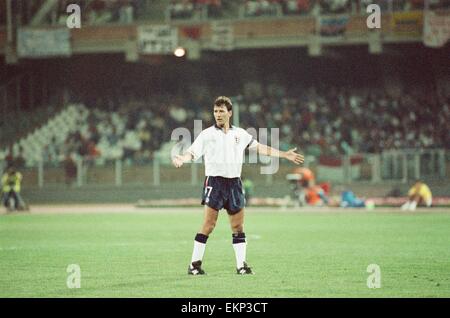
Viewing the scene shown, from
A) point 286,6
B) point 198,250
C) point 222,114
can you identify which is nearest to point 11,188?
point 286,6

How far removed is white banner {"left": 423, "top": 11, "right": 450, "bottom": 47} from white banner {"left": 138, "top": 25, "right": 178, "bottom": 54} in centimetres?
1061

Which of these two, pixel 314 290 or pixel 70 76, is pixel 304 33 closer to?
pixel 70 76

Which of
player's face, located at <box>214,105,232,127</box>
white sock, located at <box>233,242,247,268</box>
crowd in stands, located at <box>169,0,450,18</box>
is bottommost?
white sock, located at <box>233,242,247,268</box>

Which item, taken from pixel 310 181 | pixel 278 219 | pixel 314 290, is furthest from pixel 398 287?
pixel 310 181

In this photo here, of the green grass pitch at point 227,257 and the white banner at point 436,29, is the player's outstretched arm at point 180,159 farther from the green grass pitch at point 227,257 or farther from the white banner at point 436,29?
the white banner at point 436,29

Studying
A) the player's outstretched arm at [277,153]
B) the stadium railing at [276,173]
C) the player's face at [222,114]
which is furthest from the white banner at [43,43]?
the player's face at [222,114]

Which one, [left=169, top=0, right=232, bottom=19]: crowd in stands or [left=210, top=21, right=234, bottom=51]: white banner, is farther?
[left=169, top=0, right=232, bottom=19]: crowd in stands

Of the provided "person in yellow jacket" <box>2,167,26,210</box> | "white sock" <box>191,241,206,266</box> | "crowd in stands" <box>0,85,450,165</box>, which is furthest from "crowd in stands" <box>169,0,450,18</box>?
"white sock" <box>191,241,206,266</box>

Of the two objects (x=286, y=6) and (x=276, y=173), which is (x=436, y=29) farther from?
(x=276, y=173)

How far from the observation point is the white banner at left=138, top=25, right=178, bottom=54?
4228 cm

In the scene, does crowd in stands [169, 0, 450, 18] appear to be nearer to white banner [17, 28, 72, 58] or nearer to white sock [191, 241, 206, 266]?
white banner [17, 28, 72, 58]

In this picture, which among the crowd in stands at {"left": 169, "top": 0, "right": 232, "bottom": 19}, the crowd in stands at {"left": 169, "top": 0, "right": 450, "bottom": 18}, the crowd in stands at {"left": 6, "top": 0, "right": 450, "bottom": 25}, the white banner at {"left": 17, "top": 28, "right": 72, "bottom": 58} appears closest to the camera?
the crowd in stands at {"left": 169, "top": 0, "right": 450, "bottom": 18}

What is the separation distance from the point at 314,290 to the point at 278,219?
17.3 m

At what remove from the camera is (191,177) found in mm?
40562
